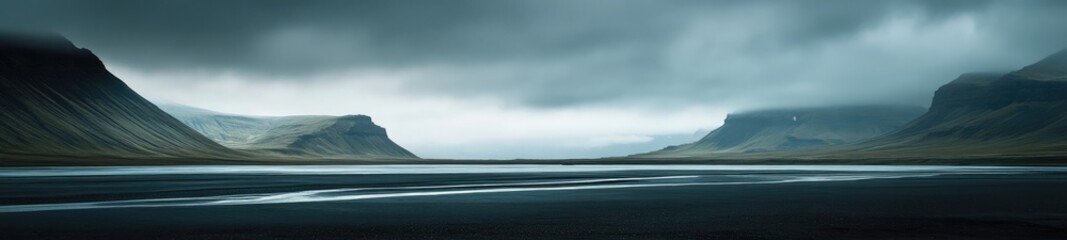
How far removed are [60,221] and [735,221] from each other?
80.3 ft

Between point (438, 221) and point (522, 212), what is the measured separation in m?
5.57

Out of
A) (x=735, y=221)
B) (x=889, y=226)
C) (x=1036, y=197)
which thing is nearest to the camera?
(x=889, y=226)

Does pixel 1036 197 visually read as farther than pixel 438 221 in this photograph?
Yes

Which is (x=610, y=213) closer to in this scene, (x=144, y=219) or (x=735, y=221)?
(x=735, y=221)

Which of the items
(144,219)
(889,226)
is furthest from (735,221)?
(144,219)

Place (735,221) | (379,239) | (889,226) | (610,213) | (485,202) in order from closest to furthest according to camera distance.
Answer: (379,239)
(889,226)
(735,221)
(610,213)
(485,202)

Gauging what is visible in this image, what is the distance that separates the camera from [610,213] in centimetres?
3228

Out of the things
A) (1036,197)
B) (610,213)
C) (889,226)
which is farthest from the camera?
(1036,197)

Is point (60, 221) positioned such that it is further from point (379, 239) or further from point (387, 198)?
point (387, 198)

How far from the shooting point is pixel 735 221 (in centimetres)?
2822

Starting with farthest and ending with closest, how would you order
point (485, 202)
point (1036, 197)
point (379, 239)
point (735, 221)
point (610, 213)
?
point (1036, 197) < point (485, 202) < point (610, 213) < point (735, 221) < point (379, 239)

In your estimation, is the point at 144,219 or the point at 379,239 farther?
the point at 144,219

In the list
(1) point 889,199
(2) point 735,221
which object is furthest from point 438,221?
(1) point 889,199

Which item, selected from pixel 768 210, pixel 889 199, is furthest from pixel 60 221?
pixel 889 199
